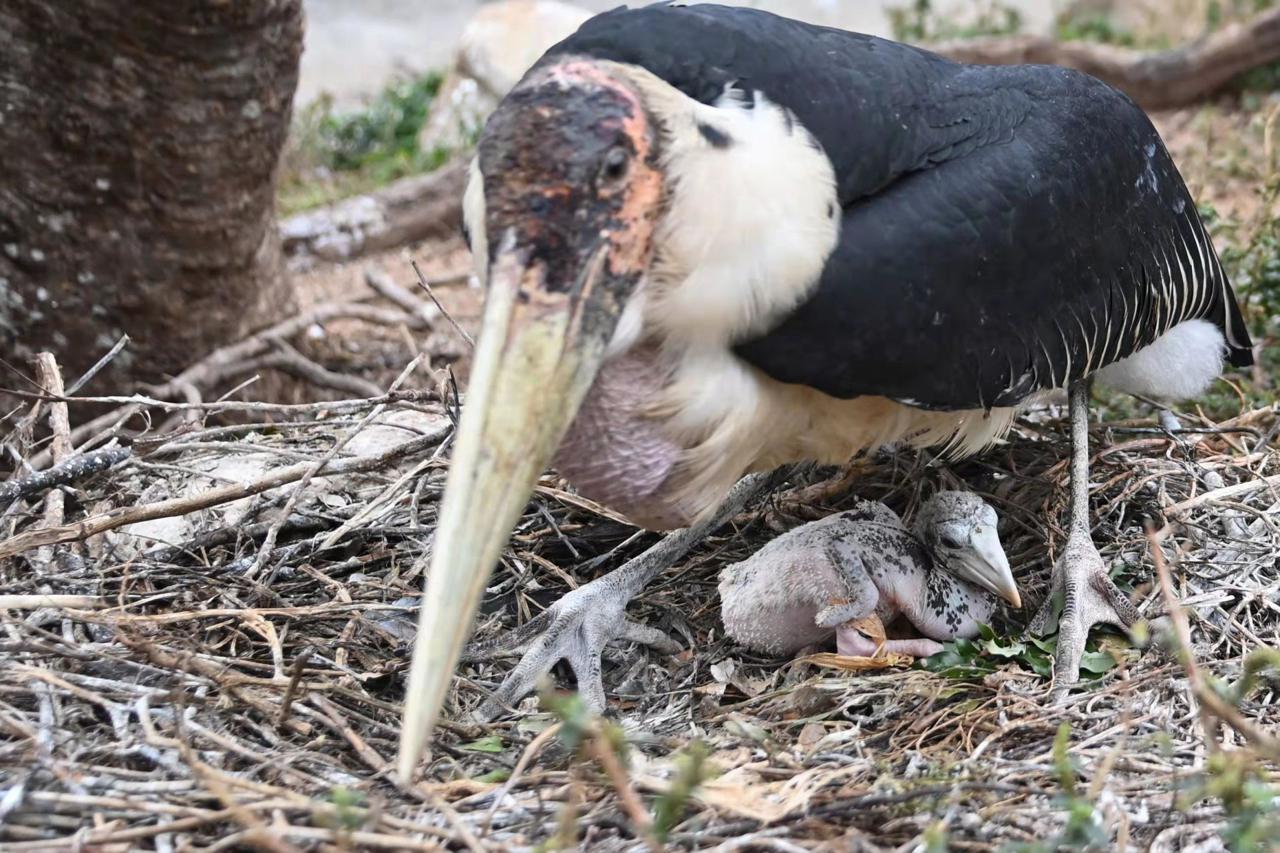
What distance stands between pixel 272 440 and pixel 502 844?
192 centimetres

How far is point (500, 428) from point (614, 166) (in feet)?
1.47

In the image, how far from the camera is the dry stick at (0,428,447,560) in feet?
8.31

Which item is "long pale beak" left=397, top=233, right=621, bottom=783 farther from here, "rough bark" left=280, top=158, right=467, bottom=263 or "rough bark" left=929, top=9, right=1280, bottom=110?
"rough bark" left=929, top=9, right=1280, bottom=110

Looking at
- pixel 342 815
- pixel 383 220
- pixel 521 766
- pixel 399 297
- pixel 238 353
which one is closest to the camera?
pixel 342 815

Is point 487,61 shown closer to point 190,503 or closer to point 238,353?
point 238,353

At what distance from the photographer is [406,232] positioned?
7.23 m

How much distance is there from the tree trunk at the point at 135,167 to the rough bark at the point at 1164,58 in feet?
16.3

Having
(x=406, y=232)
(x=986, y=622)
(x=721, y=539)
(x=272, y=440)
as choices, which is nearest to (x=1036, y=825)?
(x=986, y=622)

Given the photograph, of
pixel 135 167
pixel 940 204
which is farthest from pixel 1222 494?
pixel 135 167

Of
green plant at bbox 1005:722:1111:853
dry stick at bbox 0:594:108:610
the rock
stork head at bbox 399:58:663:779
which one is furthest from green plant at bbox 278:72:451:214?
green plant at bbox 1005:722:1111:853

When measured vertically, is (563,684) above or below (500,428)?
below

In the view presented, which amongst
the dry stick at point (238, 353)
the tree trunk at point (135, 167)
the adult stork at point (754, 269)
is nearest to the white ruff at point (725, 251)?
the adult stork at point (754, 269)

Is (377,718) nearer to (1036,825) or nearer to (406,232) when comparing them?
(1036,825)

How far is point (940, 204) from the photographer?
2.38 metres
